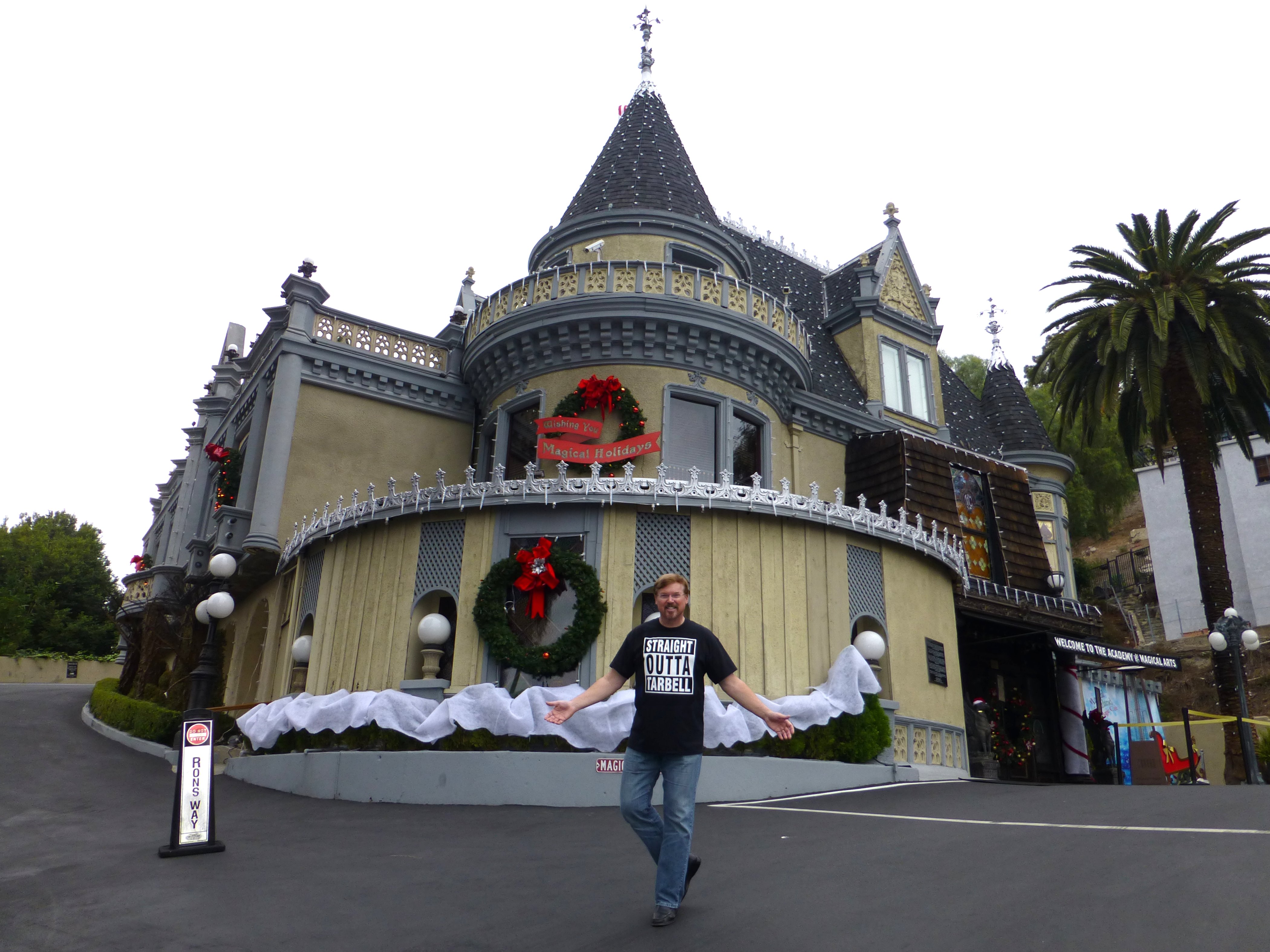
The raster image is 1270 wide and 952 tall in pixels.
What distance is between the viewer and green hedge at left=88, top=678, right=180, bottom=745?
1922 cm

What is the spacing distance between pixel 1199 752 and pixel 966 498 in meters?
9.34

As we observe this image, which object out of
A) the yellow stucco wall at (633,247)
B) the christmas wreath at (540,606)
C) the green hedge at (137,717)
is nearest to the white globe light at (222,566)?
the christmas wreath at (540,606)

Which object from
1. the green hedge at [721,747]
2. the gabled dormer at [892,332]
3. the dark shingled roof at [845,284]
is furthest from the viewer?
the dark shingled roof at [845,284]

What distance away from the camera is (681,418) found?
60.1 feet

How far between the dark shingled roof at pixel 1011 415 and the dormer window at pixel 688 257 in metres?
13.2

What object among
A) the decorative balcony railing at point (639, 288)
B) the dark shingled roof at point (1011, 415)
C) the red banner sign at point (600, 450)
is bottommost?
the red banner sign at point (600, 450)

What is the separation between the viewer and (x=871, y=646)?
48.6 feet

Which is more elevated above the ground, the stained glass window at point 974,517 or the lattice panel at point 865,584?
the stained glass window at point 974,517

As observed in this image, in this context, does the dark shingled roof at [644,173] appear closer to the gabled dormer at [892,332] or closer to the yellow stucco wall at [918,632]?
the gabled dormer at [892,332]

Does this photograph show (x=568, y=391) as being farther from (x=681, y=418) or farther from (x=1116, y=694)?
(x=1116, y=694)

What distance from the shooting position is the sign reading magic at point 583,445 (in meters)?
16.3

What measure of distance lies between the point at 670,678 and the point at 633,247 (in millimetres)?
15846

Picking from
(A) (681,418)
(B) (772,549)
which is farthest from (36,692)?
(B) (772,549)

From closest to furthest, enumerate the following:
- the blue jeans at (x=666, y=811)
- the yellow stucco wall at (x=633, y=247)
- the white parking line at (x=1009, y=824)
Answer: the blue jeans at (x=666, y=811) → the white parking line at (x=1009, y=824) → the yellow stucco wall at (x=633, y=247)
